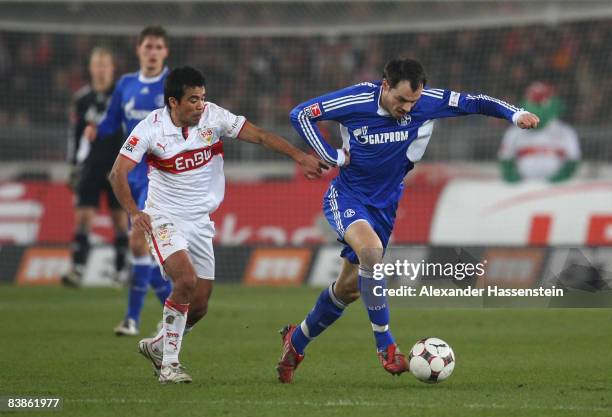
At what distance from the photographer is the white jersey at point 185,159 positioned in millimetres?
8273

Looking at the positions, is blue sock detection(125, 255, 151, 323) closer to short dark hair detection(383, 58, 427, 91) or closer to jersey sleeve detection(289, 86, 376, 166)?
jersey sleeve detection(289, 86, 376, 166)

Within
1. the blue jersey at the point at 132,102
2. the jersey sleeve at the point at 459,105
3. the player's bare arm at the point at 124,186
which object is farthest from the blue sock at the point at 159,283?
the jersey sleeve at the point at 459,105

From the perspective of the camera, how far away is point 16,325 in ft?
40.1

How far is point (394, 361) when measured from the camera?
7922mm

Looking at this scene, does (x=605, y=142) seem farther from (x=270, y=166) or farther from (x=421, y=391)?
(x=421, y=391)

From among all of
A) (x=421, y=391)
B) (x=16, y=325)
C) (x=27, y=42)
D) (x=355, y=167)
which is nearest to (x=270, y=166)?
(x=27, y=42)

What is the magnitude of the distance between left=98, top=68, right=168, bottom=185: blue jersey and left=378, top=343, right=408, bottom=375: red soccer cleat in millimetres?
3805

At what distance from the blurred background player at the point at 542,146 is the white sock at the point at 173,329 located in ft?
35.1

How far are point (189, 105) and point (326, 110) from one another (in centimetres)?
101

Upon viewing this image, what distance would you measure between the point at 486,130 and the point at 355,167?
11609 millimetres

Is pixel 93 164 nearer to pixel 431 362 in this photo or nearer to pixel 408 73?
pixel 408 73

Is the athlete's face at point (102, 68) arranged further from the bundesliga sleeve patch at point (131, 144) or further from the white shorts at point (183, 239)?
the bundesliga sleeve patch at point (131, 144)

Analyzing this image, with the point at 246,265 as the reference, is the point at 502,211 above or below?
above

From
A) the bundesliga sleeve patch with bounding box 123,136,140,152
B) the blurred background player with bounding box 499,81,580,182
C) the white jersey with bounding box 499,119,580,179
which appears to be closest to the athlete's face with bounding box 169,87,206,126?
the bundesliga sleeve patch with bounding box 123,136,140,152
